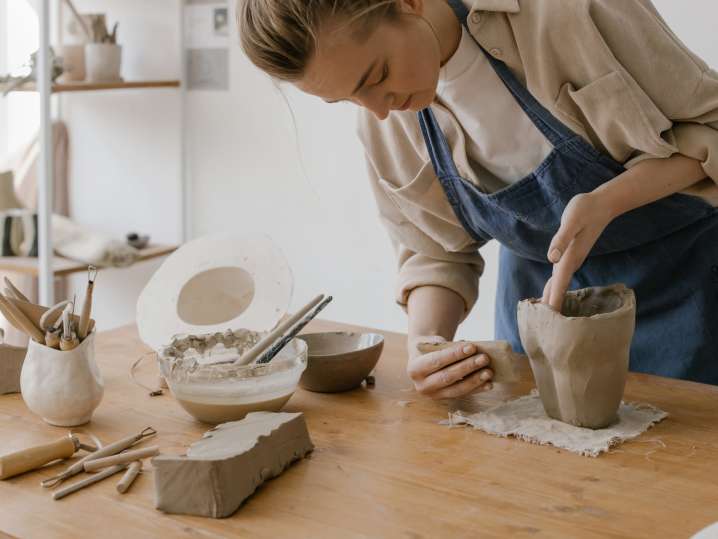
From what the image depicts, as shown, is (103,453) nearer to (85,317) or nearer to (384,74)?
(85,317)

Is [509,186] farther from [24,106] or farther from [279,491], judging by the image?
[24,106]

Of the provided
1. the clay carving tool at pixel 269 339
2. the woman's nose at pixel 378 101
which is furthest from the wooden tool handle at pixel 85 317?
the woman's nose at pixel 378 101

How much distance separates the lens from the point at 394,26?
1.31 metres

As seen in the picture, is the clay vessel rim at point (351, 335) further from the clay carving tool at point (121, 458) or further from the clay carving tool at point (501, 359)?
the clay carving tool at point (121, 458)

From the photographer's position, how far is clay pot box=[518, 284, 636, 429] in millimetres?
1238

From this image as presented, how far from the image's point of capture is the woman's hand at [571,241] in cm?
130

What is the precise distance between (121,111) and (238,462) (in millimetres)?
2883

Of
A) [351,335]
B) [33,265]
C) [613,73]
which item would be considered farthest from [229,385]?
[33,265]

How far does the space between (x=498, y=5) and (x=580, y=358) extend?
0.51 metres

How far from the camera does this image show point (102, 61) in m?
3.38

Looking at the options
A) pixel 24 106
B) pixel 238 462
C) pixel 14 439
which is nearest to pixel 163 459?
pixel 238 462

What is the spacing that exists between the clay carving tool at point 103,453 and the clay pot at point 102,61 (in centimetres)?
239

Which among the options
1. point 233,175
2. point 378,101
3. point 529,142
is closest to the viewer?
point 378,101

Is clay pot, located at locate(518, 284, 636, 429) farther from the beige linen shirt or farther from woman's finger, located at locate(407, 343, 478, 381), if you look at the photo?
the beige linen shirt
